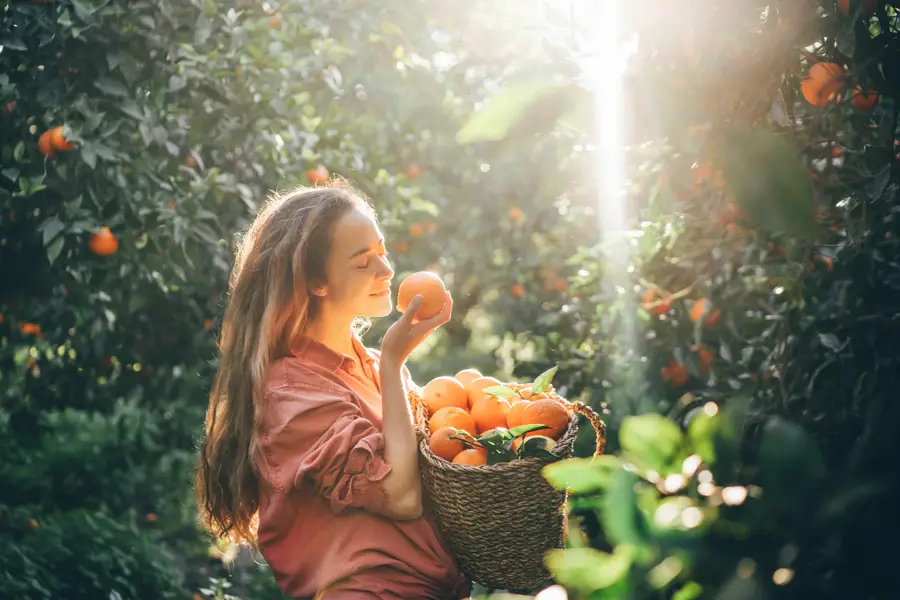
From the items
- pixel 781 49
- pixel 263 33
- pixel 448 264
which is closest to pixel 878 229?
pixel 781 49

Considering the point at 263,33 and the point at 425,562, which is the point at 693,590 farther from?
the point at 263,33

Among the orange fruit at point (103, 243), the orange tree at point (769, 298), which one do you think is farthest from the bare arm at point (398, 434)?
the orange fruit at point (103, 243)

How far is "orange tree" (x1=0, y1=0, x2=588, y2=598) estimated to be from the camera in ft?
10.0

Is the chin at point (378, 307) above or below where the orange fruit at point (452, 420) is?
above

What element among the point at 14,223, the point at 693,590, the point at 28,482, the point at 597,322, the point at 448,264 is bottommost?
the point at 28,482

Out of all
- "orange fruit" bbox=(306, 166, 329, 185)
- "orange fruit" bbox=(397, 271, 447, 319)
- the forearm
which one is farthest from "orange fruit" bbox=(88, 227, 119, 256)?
the forearm

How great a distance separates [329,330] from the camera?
6.24 feet

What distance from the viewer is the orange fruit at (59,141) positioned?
2.98 metres

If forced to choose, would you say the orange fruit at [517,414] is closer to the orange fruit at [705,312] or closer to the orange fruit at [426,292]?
the orange fruit at [426,292]

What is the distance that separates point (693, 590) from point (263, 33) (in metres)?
3.32

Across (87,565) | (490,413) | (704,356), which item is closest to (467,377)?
(490,413)

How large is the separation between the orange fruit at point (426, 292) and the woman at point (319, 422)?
0.03m

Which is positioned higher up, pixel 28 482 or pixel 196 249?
pixel 196 249

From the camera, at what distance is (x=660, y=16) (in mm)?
838
